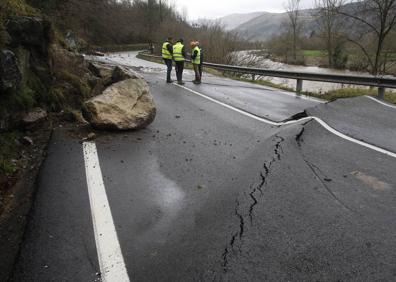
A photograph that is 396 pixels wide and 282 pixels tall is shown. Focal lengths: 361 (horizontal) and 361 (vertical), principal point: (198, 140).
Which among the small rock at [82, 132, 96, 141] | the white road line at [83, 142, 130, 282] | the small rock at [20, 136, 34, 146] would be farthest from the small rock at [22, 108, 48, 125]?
the white road line at [83, 142, 130, 282]

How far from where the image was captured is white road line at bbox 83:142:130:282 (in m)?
2.87

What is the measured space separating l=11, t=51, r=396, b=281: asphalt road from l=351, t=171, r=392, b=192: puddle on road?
23mm

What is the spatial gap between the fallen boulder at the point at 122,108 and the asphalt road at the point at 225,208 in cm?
30

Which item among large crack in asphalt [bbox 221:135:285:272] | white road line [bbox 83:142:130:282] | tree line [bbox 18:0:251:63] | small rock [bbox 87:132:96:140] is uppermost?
tree line [bbox 18:0:251:63]

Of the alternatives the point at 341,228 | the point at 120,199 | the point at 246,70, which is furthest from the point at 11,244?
the point at 246,70

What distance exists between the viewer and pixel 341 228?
11.4ft

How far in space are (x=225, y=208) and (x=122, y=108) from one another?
3980mm

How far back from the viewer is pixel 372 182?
4.57 m

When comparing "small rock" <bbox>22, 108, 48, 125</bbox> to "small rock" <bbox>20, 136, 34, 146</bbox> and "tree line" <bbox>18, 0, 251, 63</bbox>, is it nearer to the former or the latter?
"small rock" <bbox>20, 136, 34, 146</bbox>

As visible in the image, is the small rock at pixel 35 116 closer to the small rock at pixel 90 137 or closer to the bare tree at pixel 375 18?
the small rock at pixel 90 137

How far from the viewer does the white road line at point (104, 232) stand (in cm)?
287

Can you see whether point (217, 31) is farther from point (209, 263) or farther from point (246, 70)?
point (209, 263)

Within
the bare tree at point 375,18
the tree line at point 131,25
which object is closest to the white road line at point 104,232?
the tree line at point 131,25

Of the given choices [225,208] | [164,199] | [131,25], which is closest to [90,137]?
[164,199]
